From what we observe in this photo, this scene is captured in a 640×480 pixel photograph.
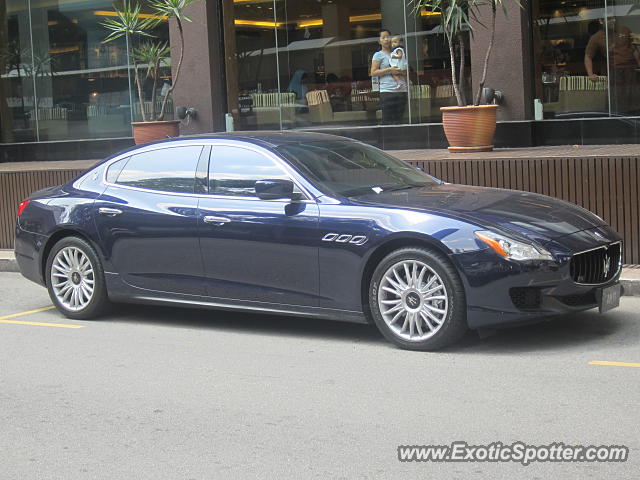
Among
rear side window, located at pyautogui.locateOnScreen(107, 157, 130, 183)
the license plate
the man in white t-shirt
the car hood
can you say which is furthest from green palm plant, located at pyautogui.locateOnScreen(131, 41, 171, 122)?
the license plate

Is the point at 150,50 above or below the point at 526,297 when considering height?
above

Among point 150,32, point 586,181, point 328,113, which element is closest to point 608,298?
point 586,181

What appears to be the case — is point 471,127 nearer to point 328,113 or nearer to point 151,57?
point 328,113

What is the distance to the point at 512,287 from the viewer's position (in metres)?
6.91

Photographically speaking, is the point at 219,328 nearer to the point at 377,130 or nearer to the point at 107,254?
the point at 107,254

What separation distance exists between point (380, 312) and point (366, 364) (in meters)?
0.48

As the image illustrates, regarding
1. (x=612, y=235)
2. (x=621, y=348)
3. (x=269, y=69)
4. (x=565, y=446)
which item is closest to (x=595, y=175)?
(x=612, y=235)

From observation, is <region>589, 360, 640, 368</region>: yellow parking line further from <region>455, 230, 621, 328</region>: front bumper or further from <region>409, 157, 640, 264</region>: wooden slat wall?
<region>409, 157, 640, 264</region>: wooden slat wall

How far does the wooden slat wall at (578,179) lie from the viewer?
1005 cm

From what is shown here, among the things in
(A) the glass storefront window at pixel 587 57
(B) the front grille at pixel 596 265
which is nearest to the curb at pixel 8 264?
(B) the front grille at pixel 596 265

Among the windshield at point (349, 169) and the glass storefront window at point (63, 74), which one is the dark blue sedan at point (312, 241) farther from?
the glass storefront window at point (63, 74)

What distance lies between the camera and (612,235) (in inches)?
300

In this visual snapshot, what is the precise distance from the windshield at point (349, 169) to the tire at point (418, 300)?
83 centimetres

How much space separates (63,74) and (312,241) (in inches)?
576
